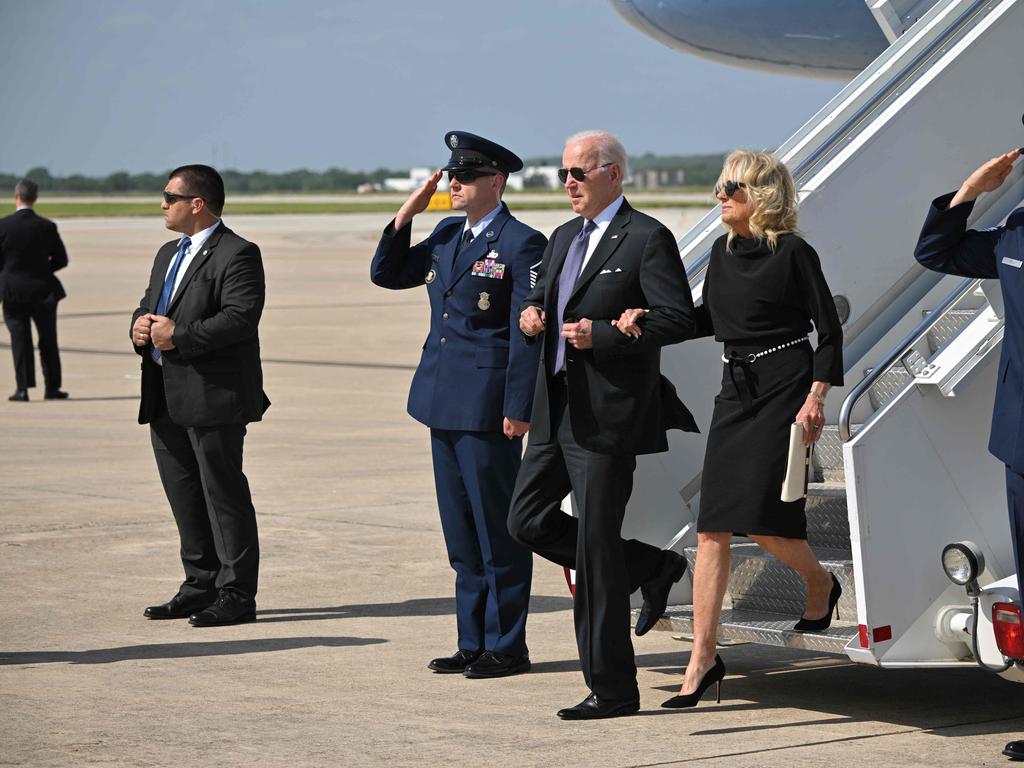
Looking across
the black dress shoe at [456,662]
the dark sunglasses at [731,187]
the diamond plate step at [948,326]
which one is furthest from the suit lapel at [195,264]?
the diamond plate step at [948,326]

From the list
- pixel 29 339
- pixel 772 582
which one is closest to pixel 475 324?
pixel 772 582

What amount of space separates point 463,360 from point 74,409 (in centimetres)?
937

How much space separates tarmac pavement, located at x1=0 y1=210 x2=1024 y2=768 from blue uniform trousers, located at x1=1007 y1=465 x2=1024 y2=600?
1.82ft

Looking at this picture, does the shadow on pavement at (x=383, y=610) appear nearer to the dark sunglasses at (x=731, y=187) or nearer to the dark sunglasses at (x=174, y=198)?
the dark sunglasses at (x=174, y=198)

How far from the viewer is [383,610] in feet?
24.3

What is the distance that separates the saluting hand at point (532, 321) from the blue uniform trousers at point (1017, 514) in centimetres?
148

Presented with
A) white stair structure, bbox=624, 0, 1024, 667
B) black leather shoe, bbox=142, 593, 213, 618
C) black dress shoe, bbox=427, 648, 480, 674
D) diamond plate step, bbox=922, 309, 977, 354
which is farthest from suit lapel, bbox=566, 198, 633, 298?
black leather shoe, bbox=142, 593, 213, 618

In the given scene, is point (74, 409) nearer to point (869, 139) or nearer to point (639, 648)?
point (639, 648)

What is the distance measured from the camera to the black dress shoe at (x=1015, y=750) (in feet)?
16.1

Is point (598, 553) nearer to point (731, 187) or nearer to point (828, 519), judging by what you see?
point (828, 519)

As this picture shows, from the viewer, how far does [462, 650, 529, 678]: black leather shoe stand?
614 centimetres

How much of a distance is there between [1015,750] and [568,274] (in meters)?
1.95

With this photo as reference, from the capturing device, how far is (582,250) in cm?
557

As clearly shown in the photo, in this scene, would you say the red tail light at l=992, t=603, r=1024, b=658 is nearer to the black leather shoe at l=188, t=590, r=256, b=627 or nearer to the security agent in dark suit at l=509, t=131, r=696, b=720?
the security agent in dark suit at l=509, t=131, r=696, b=720
